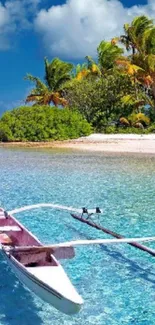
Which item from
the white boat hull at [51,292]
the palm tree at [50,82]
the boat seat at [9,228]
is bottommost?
the white boat hull at [51,292]

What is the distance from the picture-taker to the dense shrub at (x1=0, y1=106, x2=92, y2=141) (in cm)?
3528

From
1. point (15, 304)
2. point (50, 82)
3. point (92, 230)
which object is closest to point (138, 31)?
point (50, 82)

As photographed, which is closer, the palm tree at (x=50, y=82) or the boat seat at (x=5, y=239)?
the boat seat at (x=5, y=239)

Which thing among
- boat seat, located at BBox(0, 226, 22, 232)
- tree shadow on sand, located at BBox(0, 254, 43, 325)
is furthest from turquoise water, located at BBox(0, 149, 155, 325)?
boat seat, located at BBox(0, 226, 22, 232)

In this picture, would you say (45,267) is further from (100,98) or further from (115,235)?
(100,98)

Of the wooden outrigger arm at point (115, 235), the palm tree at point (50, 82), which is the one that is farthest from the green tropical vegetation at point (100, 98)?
the wooden outrigger arm at point (115, 235)

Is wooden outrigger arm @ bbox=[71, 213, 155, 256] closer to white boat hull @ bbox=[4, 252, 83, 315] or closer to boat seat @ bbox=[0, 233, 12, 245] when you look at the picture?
boat seat @ bbox=[0, 233, 12, 245]

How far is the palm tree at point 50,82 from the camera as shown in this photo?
42.2m

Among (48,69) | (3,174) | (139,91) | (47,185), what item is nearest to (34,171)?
(3,174)

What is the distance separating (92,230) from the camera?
9422 mm

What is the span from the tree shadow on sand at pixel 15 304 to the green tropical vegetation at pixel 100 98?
28098 millimetres

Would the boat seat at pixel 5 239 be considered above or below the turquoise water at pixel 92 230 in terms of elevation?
above

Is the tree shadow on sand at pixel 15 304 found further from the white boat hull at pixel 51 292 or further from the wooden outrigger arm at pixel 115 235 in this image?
the wooden outrigger arm at pixel 115 235

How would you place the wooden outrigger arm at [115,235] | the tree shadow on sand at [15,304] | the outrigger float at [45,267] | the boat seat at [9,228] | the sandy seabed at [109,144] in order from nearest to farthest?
the outrigger float at [45,267], the tree shadow on sand at [15,304], the boat seat at [9,228], the wooden outrigger arm at [115,235], the sandy seabed at [109,144]
